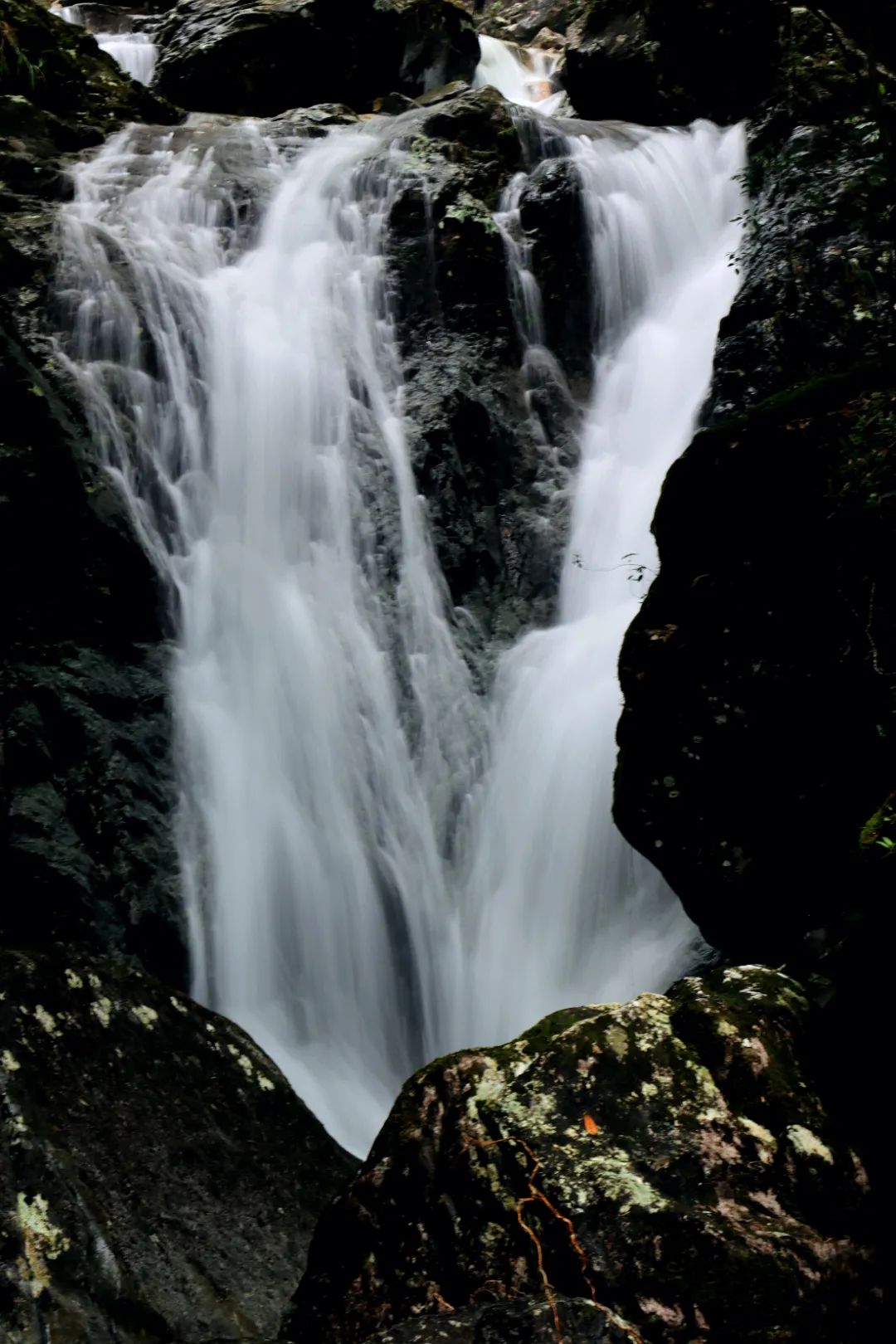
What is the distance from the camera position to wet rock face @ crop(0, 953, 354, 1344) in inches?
127

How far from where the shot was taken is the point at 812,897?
4383mm

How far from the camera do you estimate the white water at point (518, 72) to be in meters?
15.6

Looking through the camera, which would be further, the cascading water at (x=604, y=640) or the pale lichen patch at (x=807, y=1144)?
the cascading water at (x=604, y=640)

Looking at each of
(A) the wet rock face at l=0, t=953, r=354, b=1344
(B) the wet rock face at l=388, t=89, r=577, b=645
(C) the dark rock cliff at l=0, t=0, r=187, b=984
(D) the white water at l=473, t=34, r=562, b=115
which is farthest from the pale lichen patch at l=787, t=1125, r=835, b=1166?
(D) the white water at l=473, t=34, r=562, b=115

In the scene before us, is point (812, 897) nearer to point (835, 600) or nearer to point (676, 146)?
point (835, 600)

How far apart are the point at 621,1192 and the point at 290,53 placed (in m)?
12.6

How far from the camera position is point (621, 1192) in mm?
2859

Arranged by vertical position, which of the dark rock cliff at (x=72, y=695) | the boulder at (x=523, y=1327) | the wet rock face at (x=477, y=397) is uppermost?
the wet rock face at (x=477, y=397)

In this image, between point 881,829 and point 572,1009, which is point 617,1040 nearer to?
point 572,1009

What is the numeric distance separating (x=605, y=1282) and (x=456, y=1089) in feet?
2.31

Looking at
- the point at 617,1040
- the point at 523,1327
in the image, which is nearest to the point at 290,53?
the point at 617,1040

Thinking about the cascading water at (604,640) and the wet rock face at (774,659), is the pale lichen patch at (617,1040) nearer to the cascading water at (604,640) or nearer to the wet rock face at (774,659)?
the wet rock face at (774,659)

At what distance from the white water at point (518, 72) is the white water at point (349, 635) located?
23.1 feet

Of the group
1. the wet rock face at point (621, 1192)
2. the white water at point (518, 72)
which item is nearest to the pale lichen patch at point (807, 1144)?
the wet rock face at point (621, 1192)
